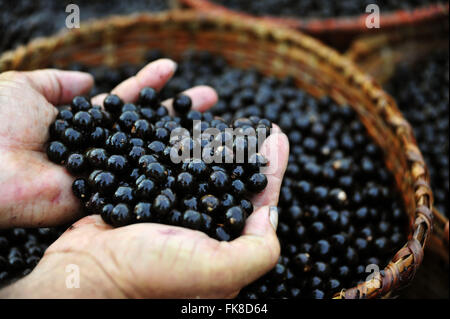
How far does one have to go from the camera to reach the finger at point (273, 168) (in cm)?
162

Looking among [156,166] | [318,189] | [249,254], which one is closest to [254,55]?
[318,189]

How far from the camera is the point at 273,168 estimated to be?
5.39 feet

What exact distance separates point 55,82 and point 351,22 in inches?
89.1

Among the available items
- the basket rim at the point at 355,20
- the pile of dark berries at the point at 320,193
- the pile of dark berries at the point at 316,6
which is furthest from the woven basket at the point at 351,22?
the pile of dark berries at the point at 320,193

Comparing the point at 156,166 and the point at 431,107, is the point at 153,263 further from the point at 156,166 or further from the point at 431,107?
the point at 431,107

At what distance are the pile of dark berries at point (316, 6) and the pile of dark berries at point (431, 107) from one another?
0.54 metres

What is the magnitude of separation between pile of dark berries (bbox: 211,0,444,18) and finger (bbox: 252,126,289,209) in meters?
2.12

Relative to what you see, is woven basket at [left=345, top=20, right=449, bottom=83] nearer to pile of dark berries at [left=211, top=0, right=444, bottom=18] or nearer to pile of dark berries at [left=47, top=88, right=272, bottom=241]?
pile of dark berries at [left=211, top=0, right=444, bottom=18]

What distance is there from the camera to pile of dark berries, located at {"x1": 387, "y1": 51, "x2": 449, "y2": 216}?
2.45 metres

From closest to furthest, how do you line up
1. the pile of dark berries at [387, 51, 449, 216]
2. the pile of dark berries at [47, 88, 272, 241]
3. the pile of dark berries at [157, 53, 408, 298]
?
the pile of dark berries at [47, 88, 272, 241]
the pile of dark berries at [157, 53, 408, 298]
the pile of dark berries at [387, 51, 449, 216]

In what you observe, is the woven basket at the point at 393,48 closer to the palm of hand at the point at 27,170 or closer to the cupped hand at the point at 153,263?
the cupped hand at the point at 153,263

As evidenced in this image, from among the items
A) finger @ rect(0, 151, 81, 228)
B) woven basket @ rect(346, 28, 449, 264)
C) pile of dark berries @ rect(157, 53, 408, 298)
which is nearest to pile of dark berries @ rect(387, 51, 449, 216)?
woven basket @ rect(346, 28, 449, 264)

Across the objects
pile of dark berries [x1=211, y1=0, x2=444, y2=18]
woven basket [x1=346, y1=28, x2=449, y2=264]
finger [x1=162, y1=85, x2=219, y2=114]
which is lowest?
finger [x1=162, y1=85, x2=219, y2=114]
